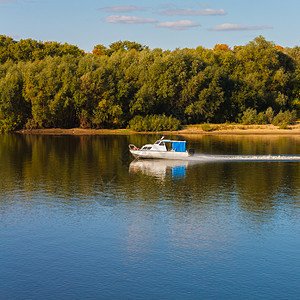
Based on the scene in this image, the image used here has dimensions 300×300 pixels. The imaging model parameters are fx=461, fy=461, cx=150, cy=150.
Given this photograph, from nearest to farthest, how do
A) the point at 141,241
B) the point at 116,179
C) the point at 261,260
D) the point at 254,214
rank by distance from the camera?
the point at 261,260 → the point at 141,241 → the point at 254,214 → the point at 116,179

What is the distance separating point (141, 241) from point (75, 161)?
42.4m

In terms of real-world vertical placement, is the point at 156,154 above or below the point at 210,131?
below

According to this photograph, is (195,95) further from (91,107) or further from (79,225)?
(79,225)

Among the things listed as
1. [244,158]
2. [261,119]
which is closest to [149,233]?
[244,158]

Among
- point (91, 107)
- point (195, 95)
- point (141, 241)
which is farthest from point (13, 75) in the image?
point (141, 241)

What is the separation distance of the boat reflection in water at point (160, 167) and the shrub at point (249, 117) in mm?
68314

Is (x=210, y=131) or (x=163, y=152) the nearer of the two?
(x=163, y=152)

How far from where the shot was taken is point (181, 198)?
148 feet

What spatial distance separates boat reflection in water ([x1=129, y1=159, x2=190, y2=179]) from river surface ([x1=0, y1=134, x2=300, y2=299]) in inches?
15.7

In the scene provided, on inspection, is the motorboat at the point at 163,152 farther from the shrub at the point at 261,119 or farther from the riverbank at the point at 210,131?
the shrub at the point at 261,119

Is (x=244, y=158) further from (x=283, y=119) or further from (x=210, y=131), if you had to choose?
(x=283, y=119)

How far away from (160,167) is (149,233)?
34436 mm

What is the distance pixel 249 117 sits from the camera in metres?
137

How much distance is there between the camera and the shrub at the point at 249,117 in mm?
137375
